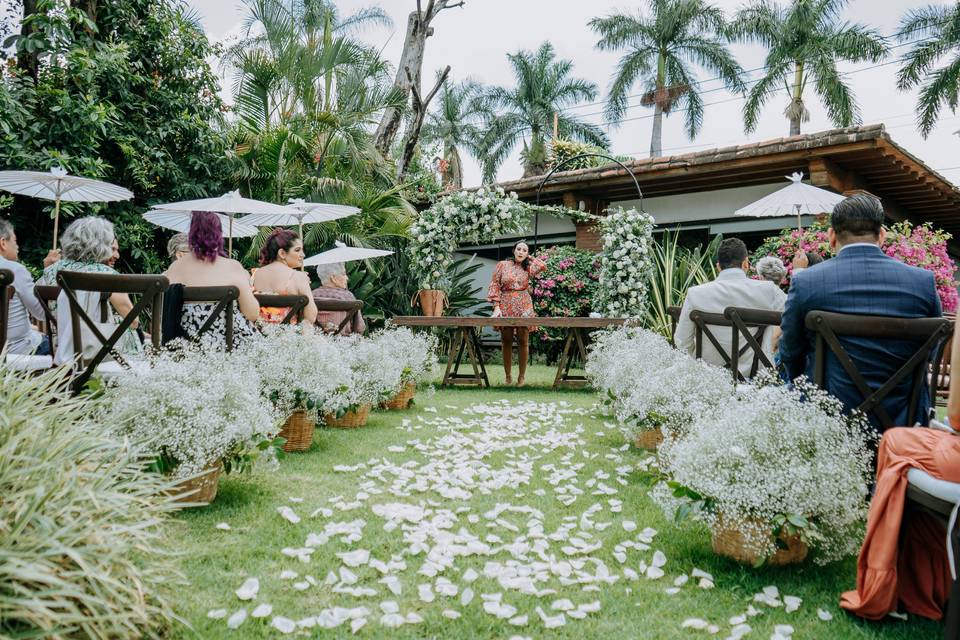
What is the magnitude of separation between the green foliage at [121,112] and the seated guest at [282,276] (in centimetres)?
306

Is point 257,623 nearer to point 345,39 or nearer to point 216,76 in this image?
point 216,76

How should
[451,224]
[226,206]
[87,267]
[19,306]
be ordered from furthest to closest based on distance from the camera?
[451,224] → [226,206] → [19,306] → [87,267]

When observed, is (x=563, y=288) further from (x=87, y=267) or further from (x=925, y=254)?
(x=87, y=267)

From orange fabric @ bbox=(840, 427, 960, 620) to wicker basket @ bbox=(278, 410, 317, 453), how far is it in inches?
118

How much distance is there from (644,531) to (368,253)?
597cm

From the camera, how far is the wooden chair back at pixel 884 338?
2438 mm

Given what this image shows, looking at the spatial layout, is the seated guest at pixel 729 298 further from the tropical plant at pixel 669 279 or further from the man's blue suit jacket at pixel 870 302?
the tropical plant at pixel 669 279

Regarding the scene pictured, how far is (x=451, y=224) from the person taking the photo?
895 centimetres

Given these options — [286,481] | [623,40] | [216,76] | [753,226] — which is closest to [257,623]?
[286,481]

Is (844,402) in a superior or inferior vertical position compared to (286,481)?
superior

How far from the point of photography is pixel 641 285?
8.51 metres

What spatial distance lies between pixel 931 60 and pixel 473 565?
82.4ft

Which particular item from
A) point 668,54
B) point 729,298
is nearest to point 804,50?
point 668,54

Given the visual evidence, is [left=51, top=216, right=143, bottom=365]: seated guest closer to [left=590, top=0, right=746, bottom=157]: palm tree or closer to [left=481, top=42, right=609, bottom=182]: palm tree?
[left=590, top=0, right=746, bottom=157]: palm tree
